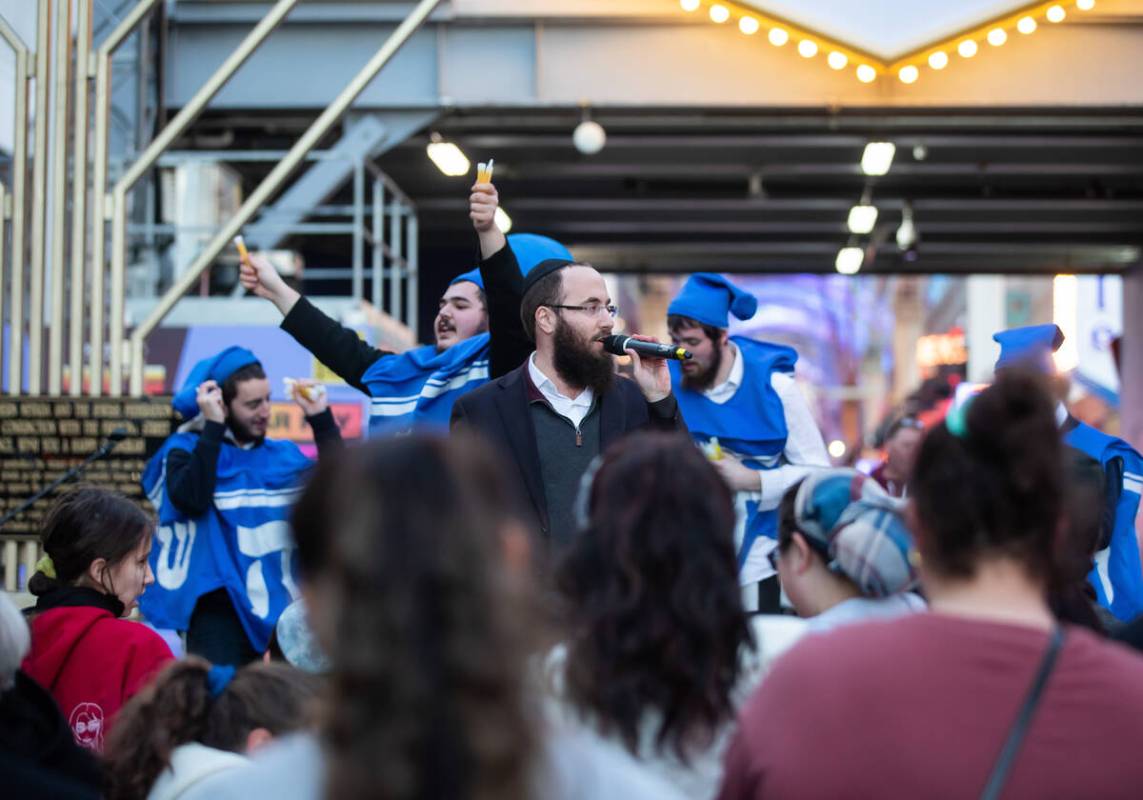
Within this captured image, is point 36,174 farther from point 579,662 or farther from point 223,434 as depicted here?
point 579,662

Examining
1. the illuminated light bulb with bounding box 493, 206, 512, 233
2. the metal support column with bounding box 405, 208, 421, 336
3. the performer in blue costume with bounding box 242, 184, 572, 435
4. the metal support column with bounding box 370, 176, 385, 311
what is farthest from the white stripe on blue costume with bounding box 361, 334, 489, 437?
the metal support column with bounding box 405, 208, 421, 336

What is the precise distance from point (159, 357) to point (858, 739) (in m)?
9.71

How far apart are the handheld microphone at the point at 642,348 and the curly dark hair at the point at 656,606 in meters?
2.18

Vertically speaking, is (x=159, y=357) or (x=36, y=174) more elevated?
(x=36, y=174)

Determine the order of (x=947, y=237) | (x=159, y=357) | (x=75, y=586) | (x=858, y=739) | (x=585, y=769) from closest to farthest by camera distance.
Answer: (x=585, y=769) < (x=858, y=739) < (x=75, y=586) < (x=159, y=357) < (x=947, y=237)

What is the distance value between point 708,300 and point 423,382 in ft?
4.01

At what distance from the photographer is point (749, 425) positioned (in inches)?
232

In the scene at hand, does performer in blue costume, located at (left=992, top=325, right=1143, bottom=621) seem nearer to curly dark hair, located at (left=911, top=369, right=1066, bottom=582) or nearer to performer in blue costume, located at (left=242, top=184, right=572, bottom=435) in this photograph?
performer in blue costume, located at (left=242, top=184, right=572, bottom=435)

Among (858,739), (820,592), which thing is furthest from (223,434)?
(858,739)

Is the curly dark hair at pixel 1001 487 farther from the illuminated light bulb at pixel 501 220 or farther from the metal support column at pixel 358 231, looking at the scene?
the metal support column at pixel 358 231

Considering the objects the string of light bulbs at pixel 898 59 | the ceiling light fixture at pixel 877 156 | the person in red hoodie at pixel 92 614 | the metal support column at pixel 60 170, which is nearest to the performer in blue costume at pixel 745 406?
the person in red hoodie at pixel 92 614

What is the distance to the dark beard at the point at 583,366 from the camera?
479cm

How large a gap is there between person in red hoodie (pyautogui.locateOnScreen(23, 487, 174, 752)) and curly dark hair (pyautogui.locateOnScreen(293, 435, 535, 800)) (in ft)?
8.23

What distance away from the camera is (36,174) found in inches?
338
